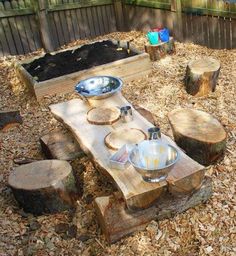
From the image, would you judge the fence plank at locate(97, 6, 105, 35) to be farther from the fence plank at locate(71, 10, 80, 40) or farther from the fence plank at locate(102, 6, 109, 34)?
the fence plank at locate(71, 10, 80, 40)

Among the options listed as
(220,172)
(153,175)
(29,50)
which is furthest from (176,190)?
(29,50)

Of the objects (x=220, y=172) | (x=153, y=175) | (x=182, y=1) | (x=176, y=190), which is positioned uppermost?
(x=182, y=1)

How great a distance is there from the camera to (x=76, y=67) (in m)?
6.19

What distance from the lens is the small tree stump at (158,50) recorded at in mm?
6762

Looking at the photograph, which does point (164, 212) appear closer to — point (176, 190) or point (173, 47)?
point (176, 190)

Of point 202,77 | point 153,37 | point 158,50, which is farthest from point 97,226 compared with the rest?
point 153,37

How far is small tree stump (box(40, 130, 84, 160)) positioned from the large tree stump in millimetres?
1054

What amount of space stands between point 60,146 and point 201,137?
5.41 feet

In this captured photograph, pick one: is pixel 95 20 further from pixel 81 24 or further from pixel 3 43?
pixel 3 43

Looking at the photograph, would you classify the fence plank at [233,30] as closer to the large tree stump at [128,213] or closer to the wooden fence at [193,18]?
the wooden fence at [193,18]

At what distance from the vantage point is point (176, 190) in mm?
3084

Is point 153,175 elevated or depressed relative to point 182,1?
depressed

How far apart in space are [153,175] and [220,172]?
1.26m

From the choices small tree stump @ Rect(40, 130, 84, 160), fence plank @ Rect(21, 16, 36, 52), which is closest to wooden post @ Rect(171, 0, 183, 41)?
fence plank @ Rect(21, 16, 36, 52)
